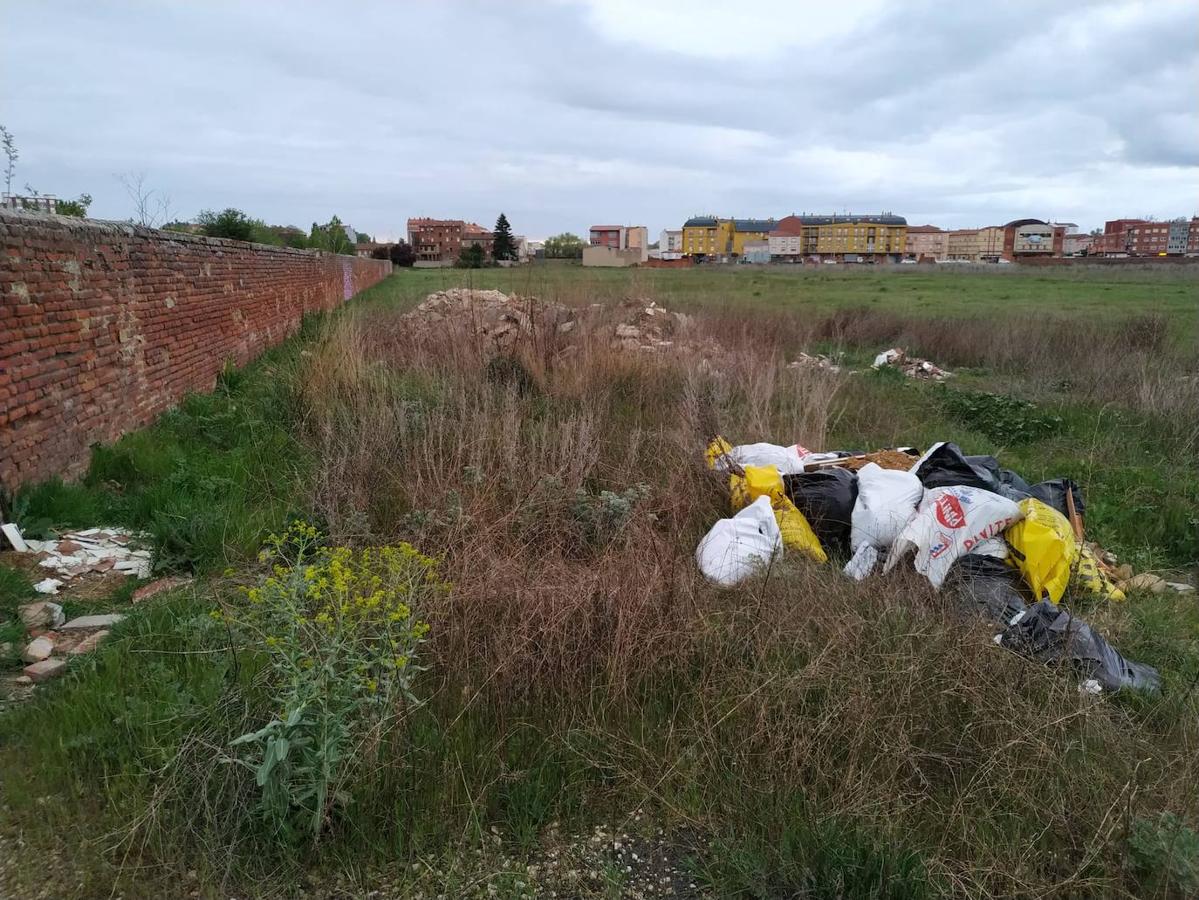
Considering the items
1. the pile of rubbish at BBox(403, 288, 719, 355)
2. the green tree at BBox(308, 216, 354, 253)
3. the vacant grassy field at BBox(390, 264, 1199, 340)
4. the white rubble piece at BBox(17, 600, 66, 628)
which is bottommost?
the white rubble piece at BBox(17, 600, 66, 628)

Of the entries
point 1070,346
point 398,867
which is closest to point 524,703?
point 398,867

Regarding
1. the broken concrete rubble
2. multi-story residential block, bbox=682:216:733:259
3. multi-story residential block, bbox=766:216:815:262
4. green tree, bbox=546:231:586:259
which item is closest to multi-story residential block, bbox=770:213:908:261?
multi-story residential block, bbox=766:216:815:262

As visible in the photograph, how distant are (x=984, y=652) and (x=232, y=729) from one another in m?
2.68

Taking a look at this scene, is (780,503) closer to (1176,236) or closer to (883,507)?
(883,507)

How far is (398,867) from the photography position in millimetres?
1970

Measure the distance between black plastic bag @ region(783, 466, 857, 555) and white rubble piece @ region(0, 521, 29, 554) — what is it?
4359 mm

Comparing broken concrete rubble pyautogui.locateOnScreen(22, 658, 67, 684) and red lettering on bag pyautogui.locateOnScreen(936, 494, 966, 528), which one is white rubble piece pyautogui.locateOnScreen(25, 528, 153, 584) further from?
red lettering on bag pyautogui.locateOnScreen(936, 494, 966, 528)

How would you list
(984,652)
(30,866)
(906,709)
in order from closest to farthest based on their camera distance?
1. (30,866)
2. (906,709)
3. (984,652)

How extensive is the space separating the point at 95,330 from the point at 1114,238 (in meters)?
115

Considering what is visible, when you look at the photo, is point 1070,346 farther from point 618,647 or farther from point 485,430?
point 618,647

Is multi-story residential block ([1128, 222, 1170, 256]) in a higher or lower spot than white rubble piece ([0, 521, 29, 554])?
higher

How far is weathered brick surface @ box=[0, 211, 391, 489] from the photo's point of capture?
166 inches

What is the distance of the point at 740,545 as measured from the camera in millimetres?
3820

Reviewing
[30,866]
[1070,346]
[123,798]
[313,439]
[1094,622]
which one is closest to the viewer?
[30,866]
